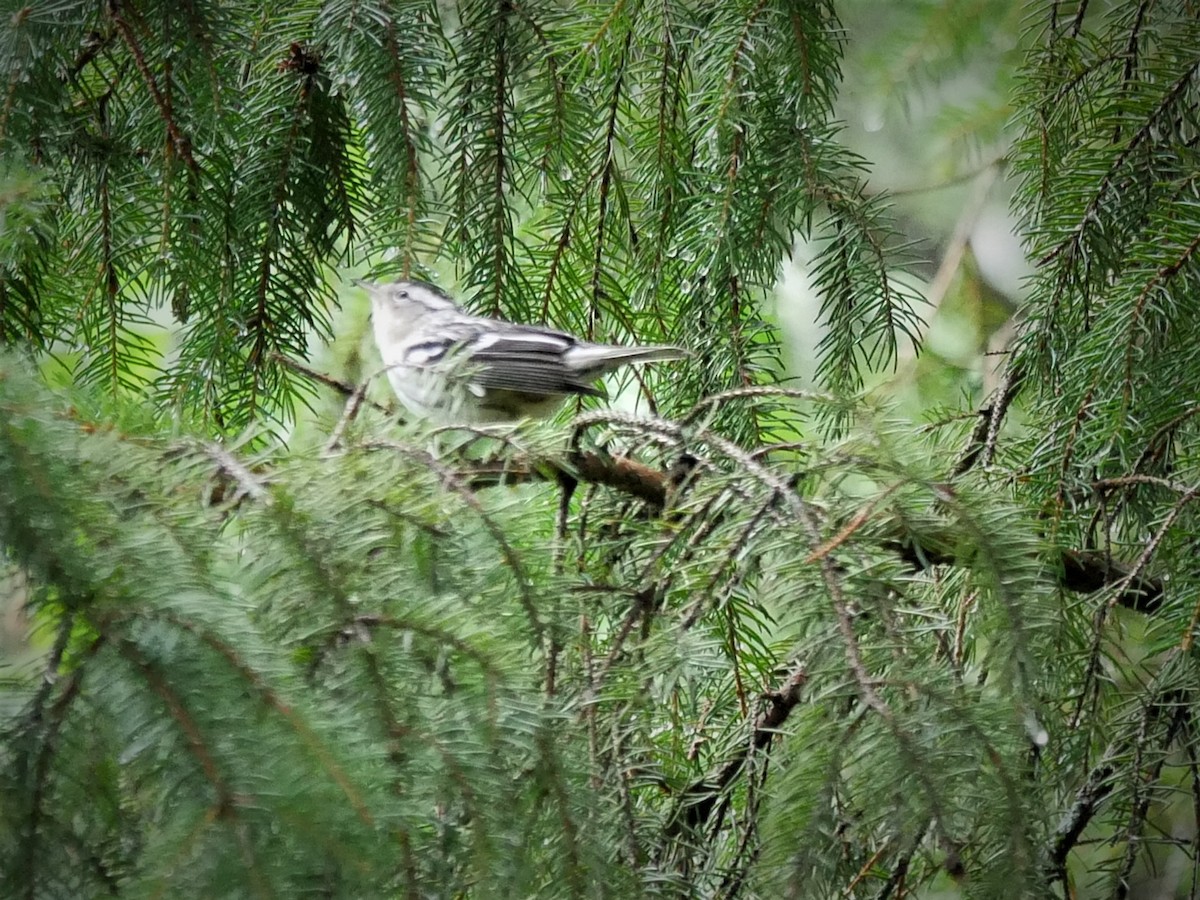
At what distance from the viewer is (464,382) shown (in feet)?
4.26

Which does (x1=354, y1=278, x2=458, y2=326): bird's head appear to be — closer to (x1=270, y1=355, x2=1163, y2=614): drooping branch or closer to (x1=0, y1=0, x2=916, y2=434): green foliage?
(x1=0, y1=0, x2=916, y2=434): green foliage

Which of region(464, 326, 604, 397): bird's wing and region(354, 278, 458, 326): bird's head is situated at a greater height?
region(354, 278, 458, 326): bird's head

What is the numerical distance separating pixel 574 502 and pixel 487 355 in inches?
18.8

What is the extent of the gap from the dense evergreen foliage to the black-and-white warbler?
78 mm

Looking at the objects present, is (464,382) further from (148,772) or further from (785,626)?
(148,772)

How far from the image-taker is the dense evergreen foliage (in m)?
0.72

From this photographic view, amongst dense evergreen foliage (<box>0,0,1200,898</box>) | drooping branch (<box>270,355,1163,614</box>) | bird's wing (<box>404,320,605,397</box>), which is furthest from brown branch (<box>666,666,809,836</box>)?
bird's wing (<box>404,320,605,397</box>)

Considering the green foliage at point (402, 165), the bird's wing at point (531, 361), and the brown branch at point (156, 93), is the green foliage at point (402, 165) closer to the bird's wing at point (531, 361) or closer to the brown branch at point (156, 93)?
the brown branch at point (156, 93)

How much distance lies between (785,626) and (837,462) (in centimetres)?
14

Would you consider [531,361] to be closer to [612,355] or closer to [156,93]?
[612,355]

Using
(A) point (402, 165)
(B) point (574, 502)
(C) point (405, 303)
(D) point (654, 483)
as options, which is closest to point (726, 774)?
(D) point (654, 483)

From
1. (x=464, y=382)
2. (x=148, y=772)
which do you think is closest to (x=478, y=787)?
(x=148, y=772)

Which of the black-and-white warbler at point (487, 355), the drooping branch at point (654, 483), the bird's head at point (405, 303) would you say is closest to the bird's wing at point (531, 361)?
the black-and-white warbler at point (487, 355)

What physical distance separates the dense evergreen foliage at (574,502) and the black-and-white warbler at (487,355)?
78 mm
